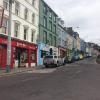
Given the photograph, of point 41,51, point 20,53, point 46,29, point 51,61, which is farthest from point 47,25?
point 20,53

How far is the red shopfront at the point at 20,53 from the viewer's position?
37688 millimetres

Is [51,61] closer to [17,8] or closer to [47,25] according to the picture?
[17,8]

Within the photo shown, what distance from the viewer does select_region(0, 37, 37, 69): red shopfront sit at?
37688 mm

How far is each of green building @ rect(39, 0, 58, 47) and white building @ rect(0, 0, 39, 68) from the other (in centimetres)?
264

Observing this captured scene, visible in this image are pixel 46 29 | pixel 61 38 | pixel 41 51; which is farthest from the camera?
pixel 61 38

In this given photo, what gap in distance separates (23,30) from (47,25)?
15.3 metres

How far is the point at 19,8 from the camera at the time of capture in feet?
140

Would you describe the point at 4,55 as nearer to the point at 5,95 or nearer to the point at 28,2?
the point at 28,2

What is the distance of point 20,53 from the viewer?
148ft

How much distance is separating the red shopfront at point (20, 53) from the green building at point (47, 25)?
5064mm

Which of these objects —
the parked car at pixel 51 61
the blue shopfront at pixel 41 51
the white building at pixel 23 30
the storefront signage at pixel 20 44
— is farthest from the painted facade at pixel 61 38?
the parked car at pixel 51 61

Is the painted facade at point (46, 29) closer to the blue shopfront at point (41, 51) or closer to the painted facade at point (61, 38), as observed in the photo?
the blue shopfront at point (41, 51)

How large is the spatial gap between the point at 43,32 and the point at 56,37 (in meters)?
13.3

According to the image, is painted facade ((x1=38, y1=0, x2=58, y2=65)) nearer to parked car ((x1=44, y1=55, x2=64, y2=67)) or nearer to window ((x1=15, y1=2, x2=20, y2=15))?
parked car ((x1=44, y1=55, x2=64, y2=67))
